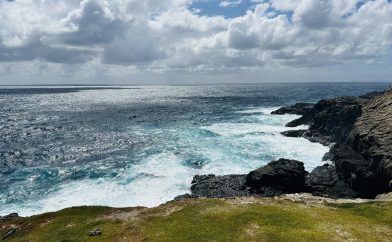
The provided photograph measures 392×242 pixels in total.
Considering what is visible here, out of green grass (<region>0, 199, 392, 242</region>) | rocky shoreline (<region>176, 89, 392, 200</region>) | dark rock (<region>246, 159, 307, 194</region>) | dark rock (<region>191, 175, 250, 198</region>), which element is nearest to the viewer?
green grass (<region>0, 199, 392, 242</region>)

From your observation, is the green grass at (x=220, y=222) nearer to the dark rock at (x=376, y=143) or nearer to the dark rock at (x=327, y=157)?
the dark rock at (x=376, y=143)

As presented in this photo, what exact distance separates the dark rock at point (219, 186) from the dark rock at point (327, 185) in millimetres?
10368

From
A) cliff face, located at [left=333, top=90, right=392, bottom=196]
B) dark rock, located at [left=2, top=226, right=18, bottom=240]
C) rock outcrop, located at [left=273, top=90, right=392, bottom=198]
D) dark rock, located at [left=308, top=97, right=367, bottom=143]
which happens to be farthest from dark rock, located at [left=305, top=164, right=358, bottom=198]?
dark rock, located at [left=2, top=226, right=18, bottom=240]

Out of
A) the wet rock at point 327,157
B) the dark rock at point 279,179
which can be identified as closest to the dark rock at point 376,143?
the wet rock at point 327,157

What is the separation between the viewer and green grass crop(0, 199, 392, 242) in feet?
95.7

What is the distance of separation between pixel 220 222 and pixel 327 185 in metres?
31.1

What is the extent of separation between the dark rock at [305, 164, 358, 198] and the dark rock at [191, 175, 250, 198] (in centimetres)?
1037

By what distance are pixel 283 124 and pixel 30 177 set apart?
79981 mm

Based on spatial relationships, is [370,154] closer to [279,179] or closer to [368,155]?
[368,155]

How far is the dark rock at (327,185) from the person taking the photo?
5430 cm

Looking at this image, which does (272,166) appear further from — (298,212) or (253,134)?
(253,134)

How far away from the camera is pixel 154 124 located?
133375 millimetres

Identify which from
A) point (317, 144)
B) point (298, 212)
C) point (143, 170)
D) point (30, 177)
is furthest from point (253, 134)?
point (298, 212)

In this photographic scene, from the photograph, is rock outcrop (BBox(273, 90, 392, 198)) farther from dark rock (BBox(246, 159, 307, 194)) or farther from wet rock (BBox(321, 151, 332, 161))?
dark rock (BBox(246, 159, 307, 194))
